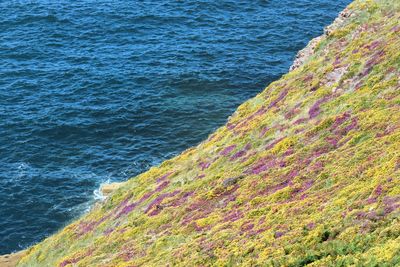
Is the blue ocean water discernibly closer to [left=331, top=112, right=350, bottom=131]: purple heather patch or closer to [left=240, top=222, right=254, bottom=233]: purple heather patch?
[left=331, top=112, right=350, bottom=131]: purple heather patch

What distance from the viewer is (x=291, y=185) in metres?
37.4

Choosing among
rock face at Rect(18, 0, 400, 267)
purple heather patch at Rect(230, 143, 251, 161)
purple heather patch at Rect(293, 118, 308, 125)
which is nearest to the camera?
rock face at Rect(18, 0, 400, 267)

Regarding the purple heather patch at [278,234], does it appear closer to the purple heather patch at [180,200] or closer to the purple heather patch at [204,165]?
the purple heather patch at [180,200]

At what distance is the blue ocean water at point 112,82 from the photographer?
256 feet

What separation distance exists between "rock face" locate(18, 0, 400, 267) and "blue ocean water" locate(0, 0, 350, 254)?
2014 centimetres

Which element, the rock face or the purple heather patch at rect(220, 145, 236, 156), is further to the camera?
the purple heather patch at rect(220, 145, 236, 156)

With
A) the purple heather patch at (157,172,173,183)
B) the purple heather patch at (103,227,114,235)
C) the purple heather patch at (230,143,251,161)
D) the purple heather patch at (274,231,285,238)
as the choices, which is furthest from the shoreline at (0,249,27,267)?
the purple heather patch at (274,231,285,238)

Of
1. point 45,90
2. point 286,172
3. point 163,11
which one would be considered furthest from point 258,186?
point 163,11

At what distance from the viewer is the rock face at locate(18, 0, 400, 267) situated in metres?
28.8

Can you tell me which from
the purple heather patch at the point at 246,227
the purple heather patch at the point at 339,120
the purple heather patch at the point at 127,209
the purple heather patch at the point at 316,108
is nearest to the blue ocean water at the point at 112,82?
the purple heather patch at the point at 127,209

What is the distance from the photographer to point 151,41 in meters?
109

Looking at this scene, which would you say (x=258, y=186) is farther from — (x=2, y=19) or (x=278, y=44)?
(x=2, y=19)

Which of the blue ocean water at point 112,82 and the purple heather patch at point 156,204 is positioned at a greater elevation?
the purple heather patch at point 156,204

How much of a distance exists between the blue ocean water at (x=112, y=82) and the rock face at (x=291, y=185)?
793 inches
